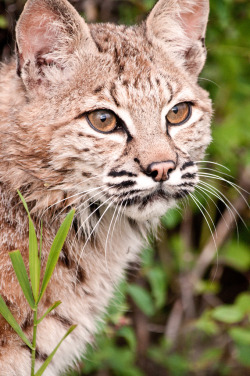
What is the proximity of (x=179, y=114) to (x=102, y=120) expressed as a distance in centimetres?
52

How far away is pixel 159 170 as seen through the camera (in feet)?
9.77

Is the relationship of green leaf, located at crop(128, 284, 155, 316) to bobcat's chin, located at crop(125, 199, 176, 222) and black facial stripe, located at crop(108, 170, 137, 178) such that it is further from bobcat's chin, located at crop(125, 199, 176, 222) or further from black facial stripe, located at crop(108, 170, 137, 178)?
black facial stripe, located at crop(108, 170, 137, 178)

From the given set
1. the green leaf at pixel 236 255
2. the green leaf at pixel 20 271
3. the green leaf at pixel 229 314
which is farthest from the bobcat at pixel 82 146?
the green leaf at pixel 236 255

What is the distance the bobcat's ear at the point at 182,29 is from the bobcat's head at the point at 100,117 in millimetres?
241

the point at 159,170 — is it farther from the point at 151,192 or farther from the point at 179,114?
the point at 179,114

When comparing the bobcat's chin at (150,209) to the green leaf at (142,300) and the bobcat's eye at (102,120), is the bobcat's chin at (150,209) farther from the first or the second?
the green leaf at (142,300)

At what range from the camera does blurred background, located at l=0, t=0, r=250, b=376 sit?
4.69 m

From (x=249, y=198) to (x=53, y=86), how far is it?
11.9ft

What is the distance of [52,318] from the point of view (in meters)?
3.30

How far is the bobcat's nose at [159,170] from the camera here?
2.97 metres

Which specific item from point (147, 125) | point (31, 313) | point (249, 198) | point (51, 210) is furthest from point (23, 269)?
point (249, 198)

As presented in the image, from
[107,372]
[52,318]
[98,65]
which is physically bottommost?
[107,372]

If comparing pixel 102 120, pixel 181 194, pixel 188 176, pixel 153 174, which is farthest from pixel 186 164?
pixel 102 120

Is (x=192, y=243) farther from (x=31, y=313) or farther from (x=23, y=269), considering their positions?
(x=23, y=269)
